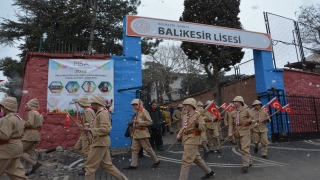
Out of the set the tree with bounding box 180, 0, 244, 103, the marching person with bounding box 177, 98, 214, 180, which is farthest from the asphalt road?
the tree with bounding box 180, 0, 244, 103

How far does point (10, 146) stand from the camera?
4801 mm

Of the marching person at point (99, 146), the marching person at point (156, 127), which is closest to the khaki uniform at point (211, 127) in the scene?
the marching person at point (156, 127)

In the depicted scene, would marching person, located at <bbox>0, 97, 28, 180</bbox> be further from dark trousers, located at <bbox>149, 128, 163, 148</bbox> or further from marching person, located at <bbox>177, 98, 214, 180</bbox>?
dark trousers, located at <bbox>149, 128, 163, 148</bbox>

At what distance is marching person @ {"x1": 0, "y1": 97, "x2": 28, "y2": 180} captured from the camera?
4.73 meters

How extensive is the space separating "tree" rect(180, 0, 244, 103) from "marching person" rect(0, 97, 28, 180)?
15.2m

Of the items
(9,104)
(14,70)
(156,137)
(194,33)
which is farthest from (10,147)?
(14,70)

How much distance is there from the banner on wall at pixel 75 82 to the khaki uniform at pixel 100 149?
16.6 ft

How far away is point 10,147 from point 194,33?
9796mm

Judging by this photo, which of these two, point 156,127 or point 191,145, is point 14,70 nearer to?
point 156,127

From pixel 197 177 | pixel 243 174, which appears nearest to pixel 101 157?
pixel 197 177

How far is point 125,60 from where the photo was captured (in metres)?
11.5

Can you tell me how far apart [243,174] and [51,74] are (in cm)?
795

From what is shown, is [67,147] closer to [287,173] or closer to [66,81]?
[66,81]

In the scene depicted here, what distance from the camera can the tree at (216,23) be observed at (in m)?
19.0
